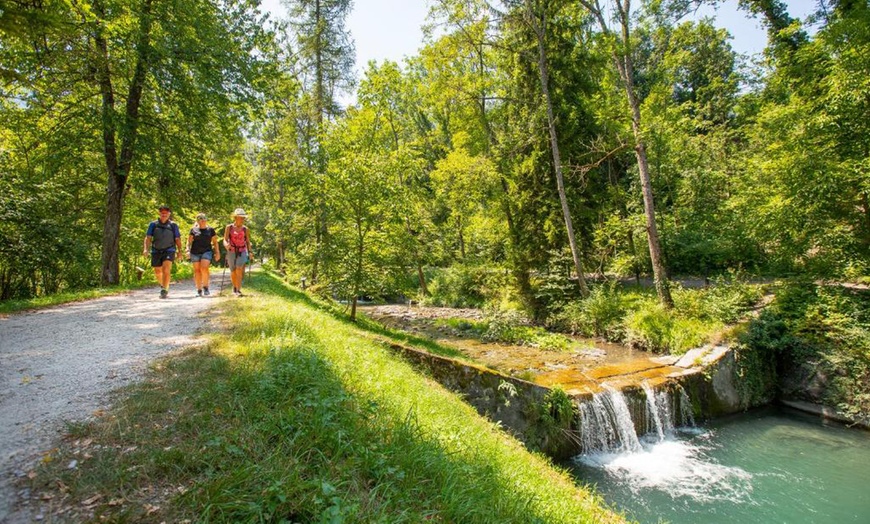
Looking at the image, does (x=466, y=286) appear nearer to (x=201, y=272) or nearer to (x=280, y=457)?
(x=201, y=272)

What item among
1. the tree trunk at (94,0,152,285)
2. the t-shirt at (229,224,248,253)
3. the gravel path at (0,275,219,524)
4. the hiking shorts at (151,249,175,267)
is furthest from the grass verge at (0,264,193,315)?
the t-shirt at (229,224,248,253)

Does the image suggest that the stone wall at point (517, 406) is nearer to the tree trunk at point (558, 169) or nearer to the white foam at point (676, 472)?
the white foam at point (676, 472)

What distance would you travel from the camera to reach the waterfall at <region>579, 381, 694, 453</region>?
25.2ft

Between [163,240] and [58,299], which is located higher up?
[163,240]

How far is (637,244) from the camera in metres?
18.0

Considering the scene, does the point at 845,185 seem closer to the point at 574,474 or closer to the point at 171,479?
the point at 574,474

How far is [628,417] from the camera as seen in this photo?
7949mm

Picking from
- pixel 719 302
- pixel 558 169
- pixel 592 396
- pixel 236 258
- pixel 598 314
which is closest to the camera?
pixel 592 396

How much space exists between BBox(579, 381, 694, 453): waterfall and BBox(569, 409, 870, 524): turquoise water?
21 cm

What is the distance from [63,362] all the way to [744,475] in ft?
32.1

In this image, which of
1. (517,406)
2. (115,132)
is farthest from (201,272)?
(517,406)

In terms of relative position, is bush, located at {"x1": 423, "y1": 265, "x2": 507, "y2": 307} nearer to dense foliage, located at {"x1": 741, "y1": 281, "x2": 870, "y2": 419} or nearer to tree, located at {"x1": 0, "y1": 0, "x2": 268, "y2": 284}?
dense foliage, located at {"x1": 741, "y1": 281, "x2": 870, "y2": 419}

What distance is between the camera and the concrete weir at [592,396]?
7.45m

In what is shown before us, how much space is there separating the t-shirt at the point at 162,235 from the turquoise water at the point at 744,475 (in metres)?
9.36
